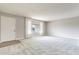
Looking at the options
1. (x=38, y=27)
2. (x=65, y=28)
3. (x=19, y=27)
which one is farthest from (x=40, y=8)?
(x=38, y=27)

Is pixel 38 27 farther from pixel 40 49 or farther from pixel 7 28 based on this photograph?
pixel 40 49

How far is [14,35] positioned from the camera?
20.2 ft

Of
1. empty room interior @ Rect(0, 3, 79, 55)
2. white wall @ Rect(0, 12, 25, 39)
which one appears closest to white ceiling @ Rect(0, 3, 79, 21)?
empty room interior @ Rect(0, 3, 79, 55)

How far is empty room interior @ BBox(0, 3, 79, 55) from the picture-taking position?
3908 mm

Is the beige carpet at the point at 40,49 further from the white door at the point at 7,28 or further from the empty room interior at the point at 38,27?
the white door at the point at 7,28

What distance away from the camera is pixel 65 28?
324 inches

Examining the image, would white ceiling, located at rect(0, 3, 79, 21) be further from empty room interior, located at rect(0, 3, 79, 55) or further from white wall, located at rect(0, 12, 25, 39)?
white wall, located at rect(0, 12, 25, 39)

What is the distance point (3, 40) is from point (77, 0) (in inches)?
199

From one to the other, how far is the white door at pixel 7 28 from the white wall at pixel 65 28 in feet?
16.6

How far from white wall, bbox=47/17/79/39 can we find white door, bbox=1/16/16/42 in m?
5.07

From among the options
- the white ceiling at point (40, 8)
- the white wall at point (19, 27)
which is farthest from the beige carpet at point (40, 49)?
the white wall at point (19, 27)

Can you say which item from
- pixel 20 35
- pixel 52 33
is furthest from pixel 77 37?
pixel 20 35

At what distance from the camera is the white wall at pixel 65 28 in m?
7.22

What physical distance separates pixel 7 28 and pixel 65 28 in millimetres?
5612
